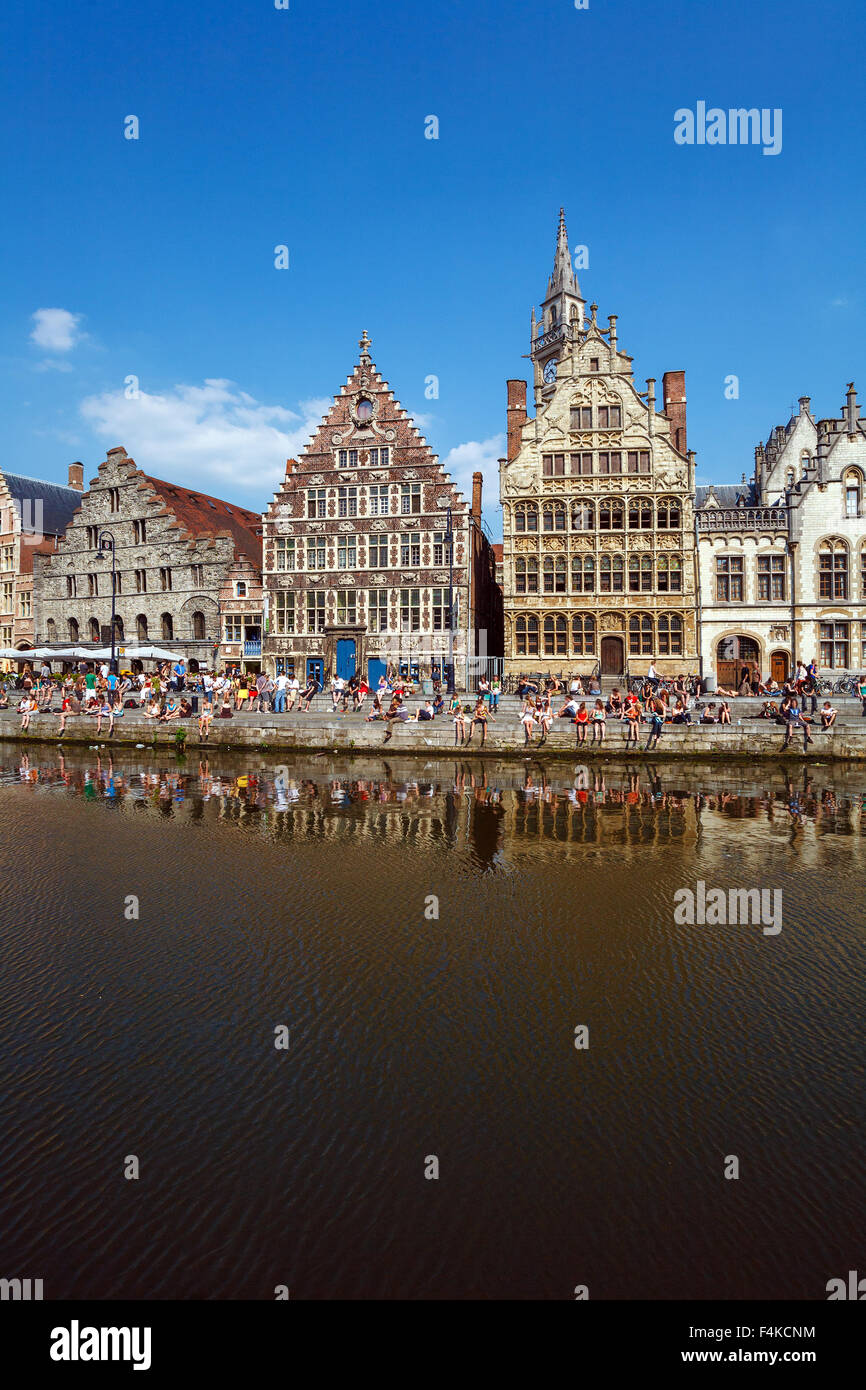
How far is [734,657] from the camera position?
38.8 meters

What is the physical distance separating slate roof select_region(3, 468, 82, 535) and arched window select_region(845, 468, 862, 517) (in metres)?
48.2

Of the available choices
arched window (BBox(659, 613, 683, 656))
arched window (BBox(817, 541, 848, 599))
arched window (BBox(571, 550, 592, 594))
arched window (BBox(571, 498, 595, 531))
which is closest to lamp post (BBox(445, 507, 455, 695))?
arched window (BBox(571, 498, 595, 531))

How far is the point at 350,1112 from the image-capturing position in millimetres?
5754

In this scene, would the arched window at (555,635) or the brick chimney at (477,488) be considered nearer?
the arched window at (555,635)

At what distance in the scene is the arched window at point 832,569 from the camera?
3844cm

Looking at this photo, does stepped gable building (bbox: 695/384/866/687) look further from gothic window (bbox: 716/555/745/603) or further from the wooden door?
the wooden door

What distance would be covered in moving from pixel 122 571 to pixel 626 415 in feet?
101

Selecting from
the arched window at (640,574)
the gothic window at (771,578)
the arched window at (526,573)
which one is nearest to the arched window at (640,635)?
the arched window at (640,574)

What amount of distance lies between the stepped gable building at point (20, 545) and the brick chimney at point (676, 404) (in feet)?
130

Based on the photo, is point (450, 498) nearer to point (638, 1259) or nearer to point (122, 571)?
point (122, 571)

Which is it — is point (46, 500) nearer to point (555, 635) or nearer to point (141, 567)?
point (141, 567)

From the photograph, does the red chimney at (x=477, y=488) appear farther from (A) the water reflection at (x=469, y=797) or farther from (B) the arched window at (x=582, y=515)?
(A) the water reflection at (x=469, y=797)

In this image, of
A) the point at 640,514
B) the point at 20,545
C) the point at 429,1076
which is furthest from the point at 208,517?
the point at 429,1076

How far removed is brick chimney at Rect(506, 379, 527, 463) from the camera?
4188 cm
